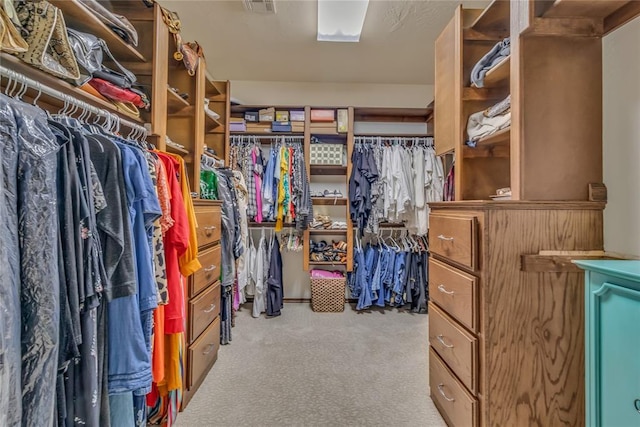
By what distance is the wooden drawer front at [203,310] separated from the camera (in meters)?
1.52

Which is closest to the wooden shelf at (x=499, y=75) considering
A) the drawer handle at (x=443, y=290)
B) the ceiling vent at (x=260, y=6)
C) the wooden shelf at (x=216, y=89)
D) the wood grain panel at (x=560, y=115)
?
the wood grain panel at (x=560, y=115)

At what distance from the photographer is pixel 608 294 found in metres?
0.79

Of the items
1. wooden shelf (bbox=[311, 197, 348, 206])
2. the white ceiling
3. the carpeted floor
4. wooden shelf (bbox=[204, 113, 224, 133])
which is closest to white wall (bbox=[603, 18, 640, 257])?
the carpeted floor

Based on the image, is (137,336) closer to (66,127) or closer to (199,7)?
(66,127)

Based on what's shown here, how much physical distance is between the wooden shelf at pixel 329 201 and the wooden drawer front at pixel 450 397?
1880 millimetres

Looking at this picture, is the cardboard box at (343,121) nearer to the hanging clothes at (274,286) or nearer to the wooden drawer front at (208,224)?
the hanging clothes at (274,286)

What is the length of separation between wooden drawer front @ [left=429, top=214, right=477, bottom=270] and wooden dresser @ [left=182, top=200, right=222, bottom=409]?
1.24 metres

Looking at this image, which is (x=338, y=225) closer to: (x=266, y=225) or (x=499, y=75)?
(x=266, y=225)

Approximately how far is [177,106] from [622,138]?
7.43 feet

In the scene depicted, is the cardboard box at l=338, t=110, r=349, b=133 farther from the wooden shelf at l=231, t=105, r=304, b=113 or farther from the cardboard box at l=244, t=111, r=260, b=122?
the cardboard box at l=244, t=111, r=260, b=122

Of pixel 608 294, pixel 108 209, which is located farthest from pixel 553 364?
pixel 108 209

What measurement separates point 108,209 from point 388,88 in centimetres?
320

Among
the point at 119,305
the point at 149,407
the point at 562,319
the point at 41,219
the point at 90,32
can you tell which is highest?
the point at 90,32

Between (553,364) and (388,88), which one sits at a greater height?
(388,88)
